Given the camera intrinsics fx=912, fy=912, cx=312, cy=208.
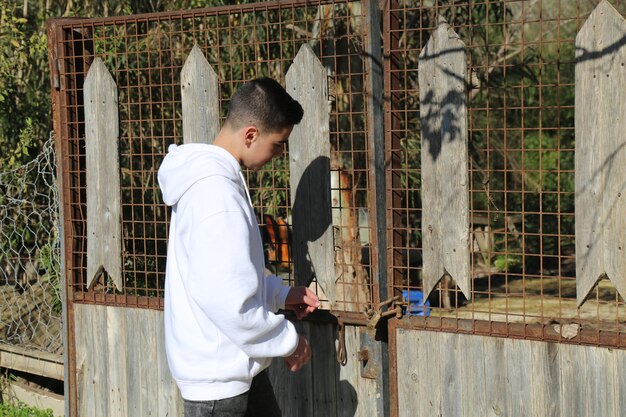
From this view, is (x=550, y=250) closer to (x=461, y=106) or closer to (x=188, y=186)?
(x=461, y=106)

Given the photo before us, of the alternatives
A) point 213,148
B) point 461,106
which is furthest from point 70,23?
point 461,106

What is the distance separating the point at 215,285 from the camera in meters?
3.29

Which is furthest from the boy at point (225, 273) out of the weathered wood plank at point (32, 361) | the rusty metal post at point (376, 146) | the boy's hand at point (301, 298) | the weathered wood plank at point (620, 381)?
the weathered wood plank at point (32, 361)

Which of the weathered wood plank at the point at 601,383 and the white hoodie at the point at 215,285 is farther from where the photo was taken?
the weathered wood plank at the point at 601,383

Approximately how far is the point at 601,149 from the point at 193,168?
164 cm

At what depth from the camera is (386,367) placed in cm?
440

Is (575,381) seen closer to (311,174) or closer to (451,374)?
(451,374)

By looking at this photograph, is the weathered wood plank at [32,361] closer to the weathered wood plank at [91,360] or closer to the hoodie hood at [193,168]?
the weathered wood plank at [91,360]

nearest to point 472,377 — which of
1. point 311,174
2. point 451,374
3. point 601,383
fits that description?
point 451,374

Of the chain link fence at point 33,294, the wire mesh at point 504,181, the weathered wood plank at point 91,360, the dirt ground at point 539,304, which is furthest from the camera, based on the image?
the dirt ground at point 539,304

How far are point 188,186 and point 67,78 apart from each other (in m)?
2.17

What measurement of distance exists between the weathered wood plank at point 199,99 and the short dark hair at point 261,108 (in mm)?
1142

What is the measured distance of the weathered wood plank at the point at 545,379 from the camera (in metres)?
3.87

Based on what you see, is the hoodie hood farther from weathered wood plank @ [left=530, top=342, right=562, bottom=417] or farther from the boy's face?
weathered wood plank @ [left=530, top=342, right=562, bottom=417]
